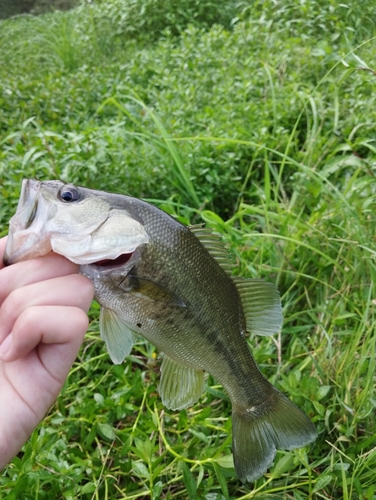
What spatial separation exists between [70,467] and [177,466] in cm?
38

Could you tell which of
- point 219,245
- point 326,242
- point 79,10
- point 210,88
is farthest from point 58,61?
point 219,245

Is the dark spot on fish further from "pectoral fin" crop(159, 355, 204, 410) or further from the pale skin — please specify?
"pectoral fin" crop(159, 355, 204, 410)

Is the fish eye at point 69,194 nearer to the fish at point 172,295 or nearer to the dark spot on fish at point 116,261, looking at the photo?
the fish at point 172,295

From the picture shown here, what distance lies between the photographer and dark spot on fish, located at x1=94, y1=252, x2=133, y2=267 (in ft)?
4.07

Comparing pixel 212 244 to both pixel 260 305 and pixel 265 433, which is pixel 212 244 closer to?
pixel 260 305

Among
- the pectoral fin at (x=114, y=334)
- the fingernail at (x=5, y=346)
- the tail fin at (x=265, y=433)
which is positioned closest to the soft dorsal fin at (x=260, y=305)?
the tail fin at (x=265, y=433)

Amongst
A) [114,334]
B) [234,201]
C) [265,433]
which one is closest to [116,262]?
[114,334]

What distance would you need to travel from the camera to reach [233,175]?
304 cm

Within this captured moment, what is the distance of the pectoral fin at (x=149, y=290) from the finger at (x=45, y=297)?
0.15m

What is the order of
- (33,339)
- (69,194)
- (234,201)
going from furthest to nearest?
(234,201), (69,194), (33,339)

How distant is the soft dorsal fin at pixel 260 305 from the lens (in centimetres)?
147

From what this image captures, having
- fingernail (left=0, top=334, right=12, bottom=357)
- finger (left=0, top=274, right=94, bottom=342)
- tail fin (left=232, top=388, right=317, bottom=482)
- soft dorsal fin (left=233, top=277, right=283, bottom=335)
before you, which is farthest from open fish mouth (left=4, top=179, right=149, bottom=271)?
tail fin (left=232, top=388, right=317, bottom=482)

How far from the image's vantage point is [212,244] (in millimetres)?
1417

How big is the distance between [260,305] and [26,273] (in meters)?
0.72
